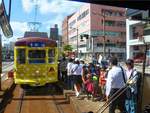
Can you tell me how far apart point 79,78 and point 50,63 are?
379 cm

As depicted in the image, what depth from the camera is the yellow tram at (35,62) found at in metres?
20.9

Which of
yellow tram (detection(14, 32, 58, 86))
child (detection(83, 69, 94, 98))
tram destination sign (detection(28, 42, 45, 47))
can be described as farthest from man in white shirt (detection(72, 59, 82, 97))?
tram destination sign (detection(28, 42, 45, 47))

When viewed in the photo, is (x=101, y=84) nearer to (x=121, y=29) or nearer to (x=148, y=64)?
(x=148, y=64)

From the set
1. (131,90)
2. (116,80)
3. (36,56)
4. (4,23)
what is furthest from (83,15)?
(131,90)

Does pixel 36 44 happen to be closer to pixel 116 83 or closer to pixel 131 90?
pixel 116 83

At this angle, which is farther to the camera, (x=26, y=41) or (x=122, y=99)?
(x=26, y=41)

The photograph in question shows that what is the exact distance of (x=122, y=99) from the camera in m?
10.1

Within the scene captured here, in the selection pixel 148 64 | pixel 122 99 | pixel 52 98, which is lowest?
pixel 52 98

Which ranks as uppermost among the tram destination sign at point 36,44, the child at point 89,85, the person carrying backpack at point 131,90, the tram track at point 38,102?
the tram destination sign at point 36,44

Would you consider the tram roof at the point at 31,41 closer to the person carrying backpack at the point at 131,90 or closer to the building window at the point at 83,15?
the person carrying backpack at the point at 131,90

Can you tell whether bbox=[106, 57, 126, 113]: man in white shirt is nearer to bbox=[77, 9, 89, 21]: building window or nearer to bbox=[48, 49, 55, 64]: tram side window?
bbox=[48, 49, 55, 64]: tram side window

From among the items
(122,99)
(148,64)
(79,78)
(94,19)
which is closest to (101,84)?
(79,78)

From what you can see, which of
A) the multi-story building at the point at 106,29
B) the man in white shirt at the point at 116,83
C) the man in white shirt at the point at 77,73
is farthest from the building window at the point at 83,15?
the man in white shirt at the point at 116,83

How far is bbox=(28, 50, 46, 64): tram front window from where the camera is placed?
21.2 m
